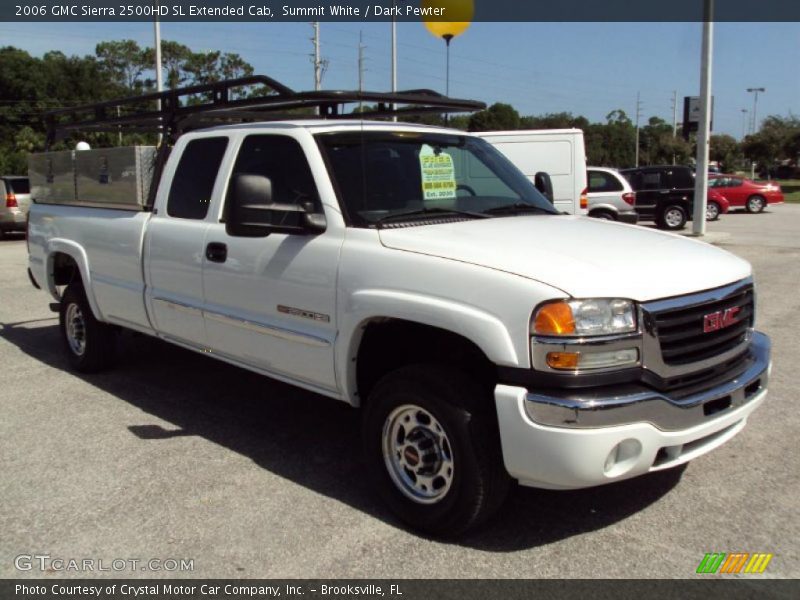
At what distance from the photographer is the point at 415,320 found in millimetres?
3469

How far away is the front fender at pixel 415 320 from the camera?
3.18 m

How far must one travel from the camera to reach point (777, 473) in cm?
427

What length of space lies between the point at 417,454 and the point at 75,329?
13.8ft

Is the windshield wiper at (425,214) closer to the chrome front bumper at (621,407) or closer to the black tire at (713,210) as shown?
the chrome front bumper at (621,407)

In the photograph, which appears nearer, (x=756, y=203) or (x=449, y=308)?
(x=449, y=308)

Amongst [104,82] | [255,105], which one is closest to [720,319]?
[255,105]

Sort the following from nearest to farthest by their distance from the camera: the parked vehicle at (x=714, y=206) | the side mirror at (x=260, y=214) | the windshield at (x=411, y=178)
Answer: the side mirror at (x=260, y=214) < the windshield at (x=411, y=178) < the parked vehicle at (x=714, y=206)

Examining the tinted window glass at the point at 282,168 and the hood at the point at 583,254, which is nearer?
the hood at the point at 583,254

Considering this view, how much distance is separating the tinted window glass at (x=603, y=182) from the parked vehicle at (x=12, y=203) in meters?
14.2
